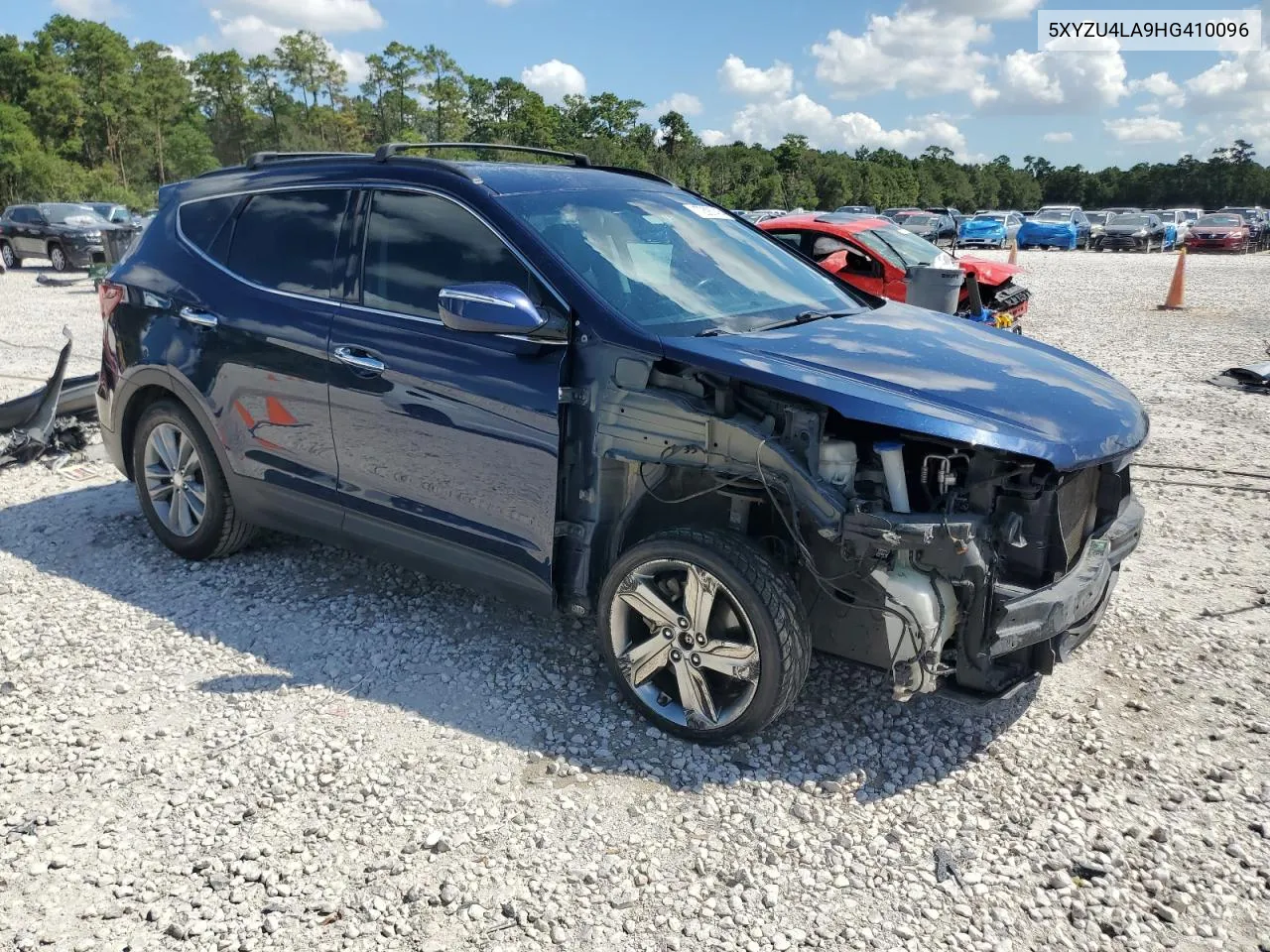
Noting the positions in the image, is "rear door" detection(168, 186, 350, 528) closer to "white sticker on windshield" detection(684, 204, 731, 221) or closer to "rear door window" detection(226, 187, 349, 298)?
"rear door window" detection(226, 187, 349, 298)

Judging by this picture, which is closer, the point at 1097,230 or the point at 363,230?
the point at 363,230

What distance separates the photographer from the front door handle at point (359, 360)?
386 centimetres

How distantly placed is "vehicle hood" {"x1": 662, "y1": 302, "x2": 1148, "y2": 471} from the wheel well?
9.57 ft

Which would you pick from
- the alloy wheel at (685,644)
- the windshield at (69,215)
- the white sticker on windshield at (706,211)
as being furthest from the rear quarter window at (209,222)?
the windshield at (69,215)

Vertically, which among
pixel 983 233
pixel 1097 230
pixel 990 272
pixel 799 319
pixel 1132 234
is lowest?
pixel 799 319

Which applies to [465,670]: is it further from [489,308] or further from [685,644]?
[489,308]

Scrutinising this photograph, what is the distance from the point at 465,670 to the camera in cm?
392

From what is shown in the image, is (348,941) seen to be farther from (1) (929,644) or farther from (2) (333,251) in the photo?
(2) (333,251)

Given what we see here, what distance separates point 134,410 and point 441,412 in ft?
7.43

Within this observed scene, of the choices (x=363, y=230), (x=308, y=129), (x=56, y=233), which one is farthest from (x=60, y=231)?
(x=308, y=129)

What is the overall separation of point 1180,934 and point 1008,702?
1.18m

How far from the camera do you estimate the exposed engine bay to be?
2924mm

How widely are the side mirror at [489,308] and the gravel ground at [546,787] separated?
1.39 meters

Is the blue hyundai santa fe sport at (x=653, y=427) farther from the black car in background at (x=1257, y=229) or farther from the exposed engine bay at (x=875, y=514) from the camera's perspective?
the black car in background at (x=1257, y=229)
